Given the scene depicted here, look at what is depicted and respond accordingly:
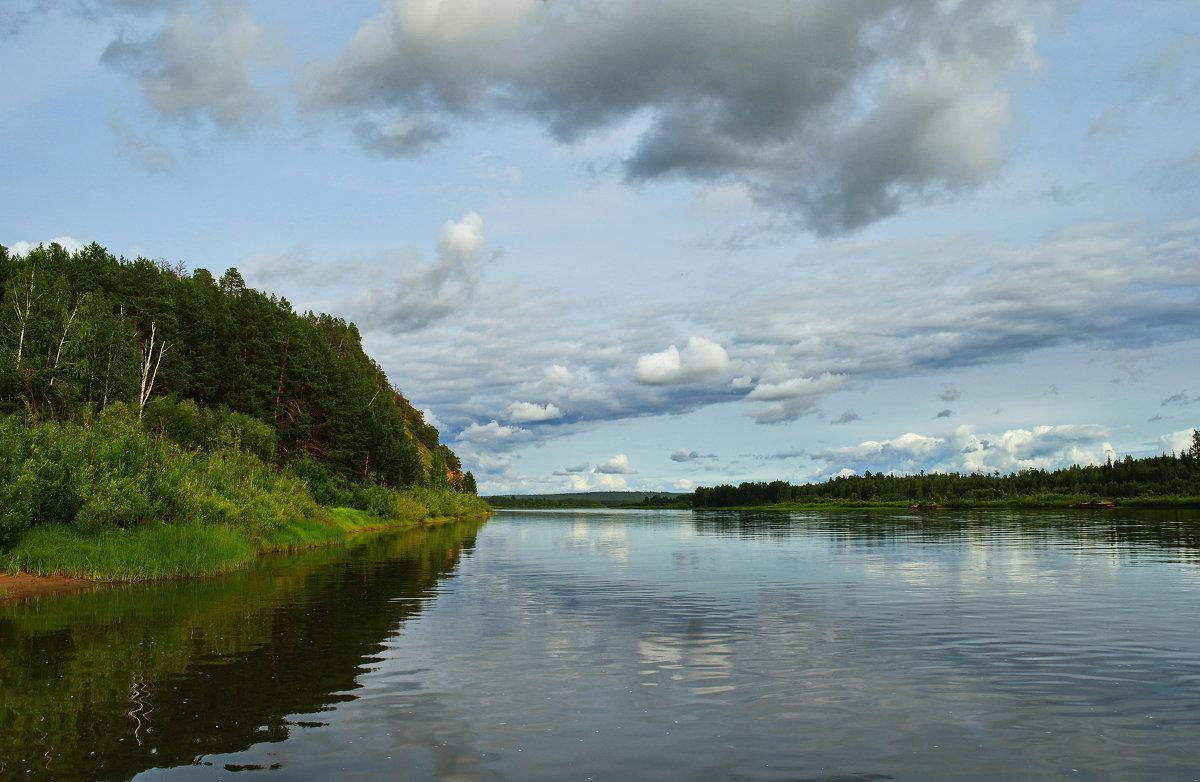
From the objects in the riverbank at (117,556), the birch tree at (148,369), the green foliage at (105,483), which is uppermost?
the birch tree at (148,369)

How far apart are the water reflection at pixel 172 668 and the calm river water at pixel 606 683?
8 centimetres

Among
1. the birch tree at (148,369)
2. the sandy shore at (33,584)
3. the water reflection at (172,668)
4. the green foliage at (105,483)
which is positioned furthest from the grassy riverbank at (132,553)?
the birch tree at (148,369)

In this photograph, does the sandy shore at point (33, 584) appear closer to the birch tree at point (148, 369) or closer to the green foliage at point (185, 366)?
the green foliage at point (185, 366)

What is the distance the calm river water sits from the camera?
12297 mm

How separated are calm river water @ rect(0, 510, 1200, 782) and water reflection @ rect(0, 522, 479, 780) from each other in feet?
0.27

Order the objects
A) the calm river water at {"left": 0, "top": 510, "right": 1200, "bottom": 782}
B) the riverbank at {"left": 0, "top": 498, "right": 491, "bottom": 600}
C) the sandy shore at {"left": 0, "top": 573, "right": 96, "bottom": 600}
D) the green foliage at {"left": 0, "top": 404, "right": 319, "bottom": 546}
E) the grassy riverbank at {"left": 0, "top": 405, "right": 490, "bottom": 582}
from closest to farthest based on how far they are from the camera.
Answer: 1. the calm river water at {"left": 0, "top": 510, "right": 1200, "bottom": 782}
2. the sandy shore at {"left": 0, "top": 573, "right": 96, "bottom": 600}
3. the riverbank at {"left": 0, "top": 498, "right": 491, "bottom": 600}
4. the green foliage at {"left": 0, "top": 404, "right": 319, "bottom": 546}
5. the grassy riverbank at {"left": 0, "top": 405, "right": 490, "bottom": 582}

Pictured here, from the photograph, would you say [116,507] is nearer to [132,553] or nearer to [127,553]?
[127,553]

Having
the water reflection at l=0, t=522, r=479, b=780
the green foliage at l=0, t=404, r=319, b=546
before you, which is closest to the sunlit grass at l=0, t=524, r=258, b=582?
the green foliage at l=0, t=404, r=319, b=546

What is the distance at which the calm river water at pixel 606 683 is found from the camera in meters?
12.3

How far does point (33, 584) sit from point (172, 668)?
18887 millimetres

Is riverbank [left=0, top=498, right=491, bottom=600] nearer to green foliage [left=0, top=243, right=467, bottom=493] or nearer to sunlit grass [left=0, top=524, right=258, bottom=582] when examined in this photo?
sunlit grass [left=0, top=524, right=258, bottom=582]

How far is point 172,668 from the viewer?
18734 mm

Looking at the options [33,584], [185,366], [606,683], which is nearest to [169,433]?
[185,366]

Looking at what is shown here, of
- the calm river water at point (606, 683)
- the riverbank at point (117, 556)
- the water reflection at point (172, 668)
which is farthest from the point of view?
the riverbank at point (117, 556)
